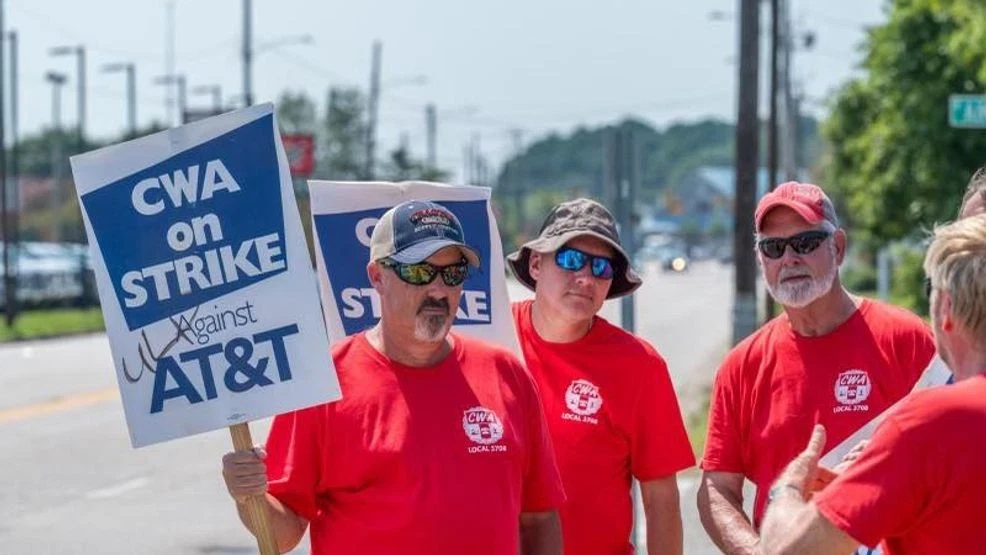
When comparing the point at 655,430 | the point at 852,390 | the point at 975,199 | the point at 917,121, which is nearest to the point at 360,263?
the point at 655,430

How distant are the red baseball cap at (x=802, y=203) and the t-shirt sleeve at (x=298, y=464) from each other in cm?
159

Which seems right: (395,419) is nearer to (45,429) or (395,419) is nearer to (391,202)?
(391,202)

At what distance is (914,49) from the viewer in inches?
1318

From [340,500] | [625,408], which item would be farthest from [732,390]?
[340,500]

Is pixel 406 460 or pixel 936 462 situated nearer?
pixel 936 462

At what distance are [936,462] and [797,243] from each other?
6.47 ft

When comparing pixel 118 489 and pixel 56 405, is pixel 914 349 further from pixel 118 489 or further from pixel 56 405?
pixel 56 405

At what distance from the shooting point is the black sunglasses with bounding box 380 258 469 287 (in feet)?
16.6

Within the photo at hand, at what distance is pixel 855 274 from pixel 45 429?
2064 inches

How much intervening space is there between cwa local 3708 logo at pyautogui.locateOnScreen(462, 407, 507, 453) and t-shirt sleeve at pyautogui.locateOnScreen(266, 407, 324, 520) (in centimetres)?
38

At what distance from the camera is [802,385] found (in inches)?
222

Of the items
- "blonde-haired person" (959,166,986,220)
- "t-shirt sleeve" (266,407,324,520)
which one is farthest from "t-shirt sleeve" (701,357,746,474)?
"t-shirt sleeve" (266,407,324,520)

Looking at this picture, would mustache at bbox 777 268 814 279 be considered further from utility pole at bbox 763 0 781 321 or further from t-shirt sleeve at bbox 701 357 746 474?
utility pole at bbox 763 0 781 321

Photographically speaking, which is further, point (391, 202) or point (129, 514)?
point (129, 514)
